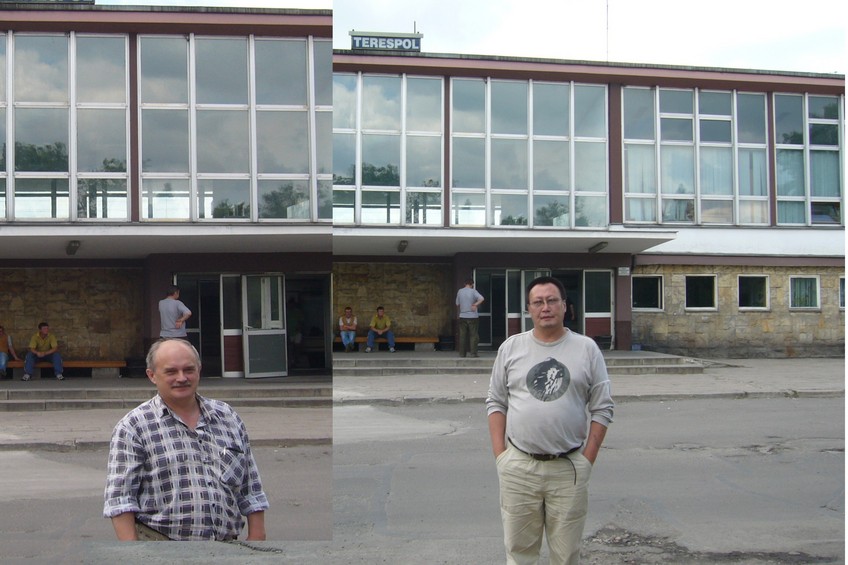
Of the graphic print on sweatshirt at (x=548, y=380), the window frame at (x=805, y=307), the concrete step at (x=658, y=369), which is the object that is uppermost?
the window frame at (x=805, y=307)

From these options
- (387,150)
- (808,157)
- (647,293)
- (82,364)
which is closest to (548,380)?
(647,293)

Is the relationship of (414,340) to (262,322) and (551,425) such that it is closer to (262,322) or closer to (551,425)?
(262,322)

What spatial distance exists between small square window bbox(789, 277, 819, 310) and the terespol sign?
2230 millimetres

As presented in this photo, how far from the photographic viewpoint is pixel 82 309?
679cm

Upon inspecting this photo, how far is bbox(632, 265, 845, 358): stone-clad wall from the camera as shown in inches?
185

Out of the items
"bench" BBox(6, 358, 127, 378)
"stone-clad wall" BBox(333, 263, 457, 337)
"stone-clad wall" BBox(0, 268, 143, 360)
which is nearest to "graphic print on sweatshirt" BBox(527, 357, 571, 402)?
"stone-clad wall" BBox(333, 263, 457, 337)

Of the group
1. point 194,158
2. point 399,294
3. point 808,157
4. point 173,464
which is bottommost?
point 173,464

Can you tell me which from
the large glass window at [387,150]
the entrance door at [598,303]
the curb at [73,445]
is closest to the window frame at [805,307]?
the entrance door at [598,303]

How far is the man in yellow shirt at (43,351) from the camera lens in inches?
286

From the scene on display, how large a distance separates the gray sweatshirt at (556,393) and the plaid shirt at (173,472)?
1.12 metres

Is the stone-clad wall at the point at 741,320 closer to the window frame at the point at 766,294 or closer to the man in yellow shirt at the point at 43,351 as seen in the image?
the window frame at the point at 766,294

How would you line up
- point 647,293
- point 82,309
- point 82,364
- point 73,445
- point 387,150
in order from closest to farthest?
point 387,150 < point 647,293 < point 82,309 < point 82,364 < point 73,445

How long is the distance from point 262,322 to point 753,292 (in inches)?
99.6

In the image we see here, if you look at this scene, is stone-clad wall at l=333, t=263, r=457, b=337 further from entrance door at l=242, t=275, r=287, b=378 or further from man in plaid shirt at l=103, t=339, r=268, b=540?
man in plaid shirt at l=103, t=339, r=268, b=540
